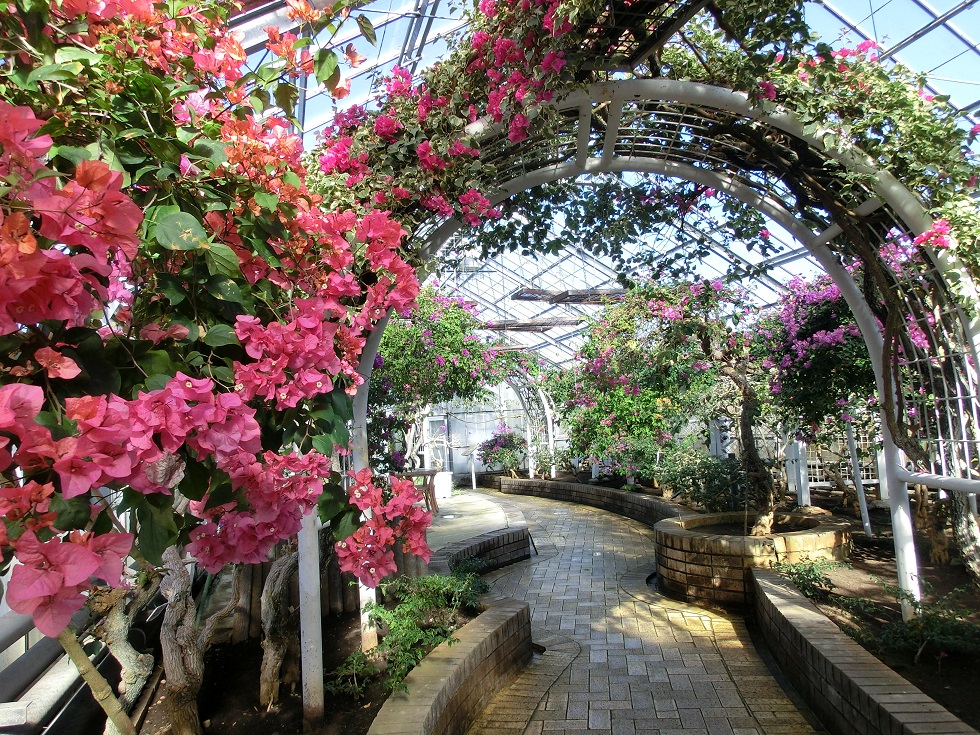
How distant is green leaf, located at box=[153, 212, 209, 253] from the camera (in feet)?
3.10

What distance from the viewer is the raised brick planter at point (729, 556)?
4770 mm

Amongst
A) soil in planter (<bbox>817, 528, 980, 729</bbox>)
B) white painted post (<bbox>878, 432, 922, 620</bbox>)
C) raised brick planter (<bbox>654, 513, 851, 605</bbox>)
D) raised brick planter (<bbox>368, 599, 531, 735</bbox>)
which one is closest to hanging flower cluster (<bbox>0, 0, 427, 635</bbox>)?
raised brick planter (<bbox>368, 599, 531, 735</bbox>)

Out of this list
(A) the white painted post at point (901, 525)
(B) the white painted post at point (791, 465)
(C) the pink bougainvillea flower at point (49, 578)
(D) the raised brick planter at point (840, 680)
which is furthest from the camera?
(B) the white painted post at point (791, 465)

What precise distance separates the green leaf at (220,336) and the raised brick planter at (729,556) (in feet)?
14.9

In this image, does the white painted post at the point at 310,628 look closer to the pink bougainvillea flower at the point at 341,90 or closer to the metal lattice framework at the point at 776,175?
the metal lattice framework at the point at 776,175

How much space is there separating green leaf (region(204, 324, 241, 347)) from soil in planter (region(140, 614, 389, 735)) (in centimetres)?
196

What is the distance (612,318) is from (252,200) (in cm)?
706

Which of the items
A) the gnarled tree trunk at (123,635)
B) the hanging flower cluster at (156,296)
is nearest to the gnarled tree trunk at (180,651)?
the gnarled tree trunk at (123,635)

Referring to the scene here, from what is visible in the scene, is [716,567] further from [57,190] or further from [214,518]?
[57,190]

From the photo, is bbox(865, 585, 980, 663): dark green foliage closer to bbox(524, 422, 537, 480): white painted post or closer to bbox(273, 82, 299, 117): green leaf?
bbox(273, 82, 299, 117): green leaf

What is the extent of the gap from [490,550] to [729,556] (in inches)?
84.5

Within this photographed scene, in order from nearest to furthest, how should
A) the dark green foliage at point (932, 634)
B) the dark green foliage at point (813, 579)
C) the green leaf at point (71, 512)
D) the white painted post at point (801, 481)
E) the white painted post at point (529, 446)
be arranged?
the green leaf at point (71, 512) < the dark green foliage at point (932, 634) < the dark green foliage at point (813, 579) < the white painted post at point (801, 481) < the white painted post at point (529, 446)

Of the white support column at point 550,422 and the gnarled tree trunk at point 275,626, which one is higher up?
the white support column at point 550,422

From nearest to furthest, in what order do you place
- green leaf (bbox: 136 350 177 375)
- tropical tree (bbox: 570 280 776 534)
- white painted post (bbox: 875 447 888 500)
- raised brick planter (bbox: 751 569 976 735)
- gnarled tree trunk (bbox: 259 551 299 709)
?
green leaf (bbox: 136 350 177 375), raised brick planter (bbox: 751 569 976 735), gnarled tree trunk (bbox: 259 551 299 709), tropical tree (bbox: 570 280 776 534), white painted post (bbox: 875 447 888 500)
